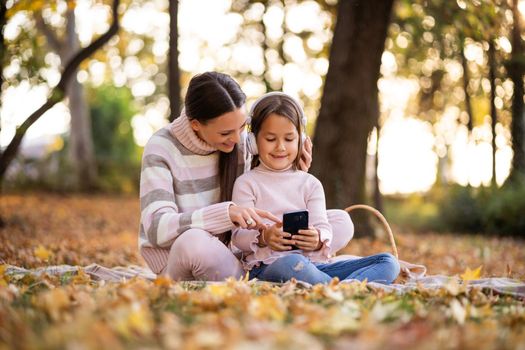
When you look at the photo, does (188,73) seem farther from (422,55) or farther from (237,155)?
(237,155)

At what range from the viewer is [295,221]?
3416mm

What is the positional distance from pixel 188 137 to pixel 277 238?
33.8 inches

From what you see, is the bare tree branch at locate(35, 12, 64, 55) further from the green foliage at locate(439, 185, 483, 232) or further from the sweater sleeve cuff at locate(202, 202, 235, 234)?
the sweater sleeve cuff at locate(202, 202, 235, 234)

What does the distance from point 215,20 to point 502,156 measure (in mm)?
7689

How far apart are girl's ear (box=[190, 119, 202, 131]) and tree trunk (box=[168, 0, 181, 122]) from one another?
3.71 meters

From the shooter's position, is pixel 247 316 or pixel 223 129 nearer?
pixel 247 316

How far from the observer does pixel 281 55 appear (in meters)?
13.9

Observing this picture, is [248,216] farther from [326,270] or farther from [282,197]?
[326,270]

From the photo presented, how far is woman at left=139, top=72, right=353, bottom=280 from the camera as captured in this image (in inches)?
136

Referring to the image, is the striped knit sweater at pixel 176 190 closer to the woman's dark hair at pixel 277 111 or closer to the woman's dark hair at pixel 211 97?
the woman's dark hair at pixel 211 97

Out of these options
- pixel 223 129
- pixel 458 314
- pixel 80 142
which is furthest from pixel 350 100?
pixel 80 142

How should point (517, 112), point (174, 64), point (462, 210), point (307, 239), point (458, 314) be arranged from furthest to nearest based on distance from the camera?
1. point (517, 112)
2. point (462, 210)
3. point (174, 64)
4. point (307, 239)
5. point (458, 314)

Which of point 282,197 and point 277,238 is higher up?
point 282,197

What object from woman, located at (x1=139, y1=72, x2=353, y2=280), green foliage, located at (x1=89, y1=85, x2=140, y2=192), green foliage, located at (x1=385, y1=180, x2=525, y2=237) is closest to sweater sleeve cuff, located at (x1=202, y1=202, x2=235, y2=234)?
woman, located at (x1=139, y1=72, x2=353, y2=280)
